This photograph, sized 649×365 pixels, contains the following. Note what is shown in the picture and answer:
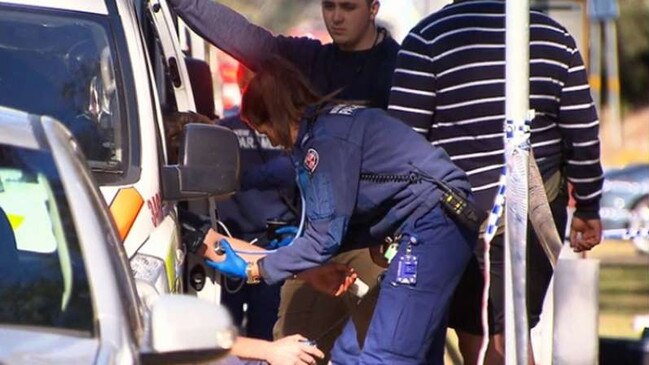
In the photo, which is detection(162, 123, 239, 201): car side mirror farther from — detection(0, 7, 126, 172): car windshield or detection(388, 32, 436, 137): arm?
detection(388, 32, 436, 137): arm

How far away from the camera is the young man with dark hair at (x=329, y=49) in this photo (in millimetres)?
6730

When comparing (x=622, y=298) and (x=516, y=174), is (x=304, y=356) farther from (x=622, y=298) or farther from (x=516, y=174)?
(x=622, y=298)

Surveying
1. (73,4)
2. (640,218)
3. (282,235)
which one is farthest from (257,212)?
(640,218)

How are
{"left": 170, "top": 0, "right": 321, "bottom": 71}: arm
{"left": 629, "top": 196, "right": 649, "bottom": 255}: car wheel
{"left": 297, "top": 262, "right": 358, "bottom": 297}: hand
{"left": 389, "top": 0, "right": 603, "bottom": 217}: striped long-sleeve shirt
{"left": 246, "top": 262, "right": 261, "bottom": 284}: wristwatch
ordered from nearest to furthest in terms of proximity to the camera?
{"left": 246, "top": 262, "right": 261, "bottom": 284}: wristwatch → {"left": 297, "top": 262, "right": 358, "bottom": 297}: hand → {"left": 389, "top": 0, "right": 603, "bottom": 217}: striped long-sleeve shirt → {"left": 170, "top": 0, "right": 321, "bottom": 71}: arm → {"left": 629, "top": 196, "right": 649, "bottom": 255}: car wheel

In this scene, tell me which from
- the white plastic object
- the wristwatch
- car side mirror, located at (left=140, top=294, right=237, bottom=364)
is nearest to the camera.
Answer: car side mirror, located at (left=140, top=294, right=237, bottom=364)

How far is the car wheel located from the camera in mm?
23141

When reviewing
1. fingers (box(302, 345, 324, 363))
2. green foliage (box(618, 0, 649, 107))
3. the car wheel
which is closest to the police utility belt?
fingers (box(302, 345, 324, 363))

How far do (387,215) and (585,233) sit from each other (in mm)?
1451

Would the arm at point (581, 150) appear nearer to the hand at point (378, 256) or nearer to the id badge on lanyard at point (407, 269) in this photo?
the hand at point (378, 256)

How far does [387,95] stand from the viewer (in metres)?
6.89

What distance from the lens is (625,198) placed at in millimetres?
26688

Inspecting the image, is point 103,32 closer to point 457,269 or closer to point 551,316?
point 457,269

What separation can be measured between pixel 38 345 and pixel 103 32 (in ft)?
7.27

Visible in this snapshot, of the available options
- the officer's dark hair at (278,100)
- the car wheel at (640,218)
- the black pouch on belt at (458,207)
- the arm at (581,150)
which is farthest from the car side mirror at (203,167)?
the car wheel at (640,218)
